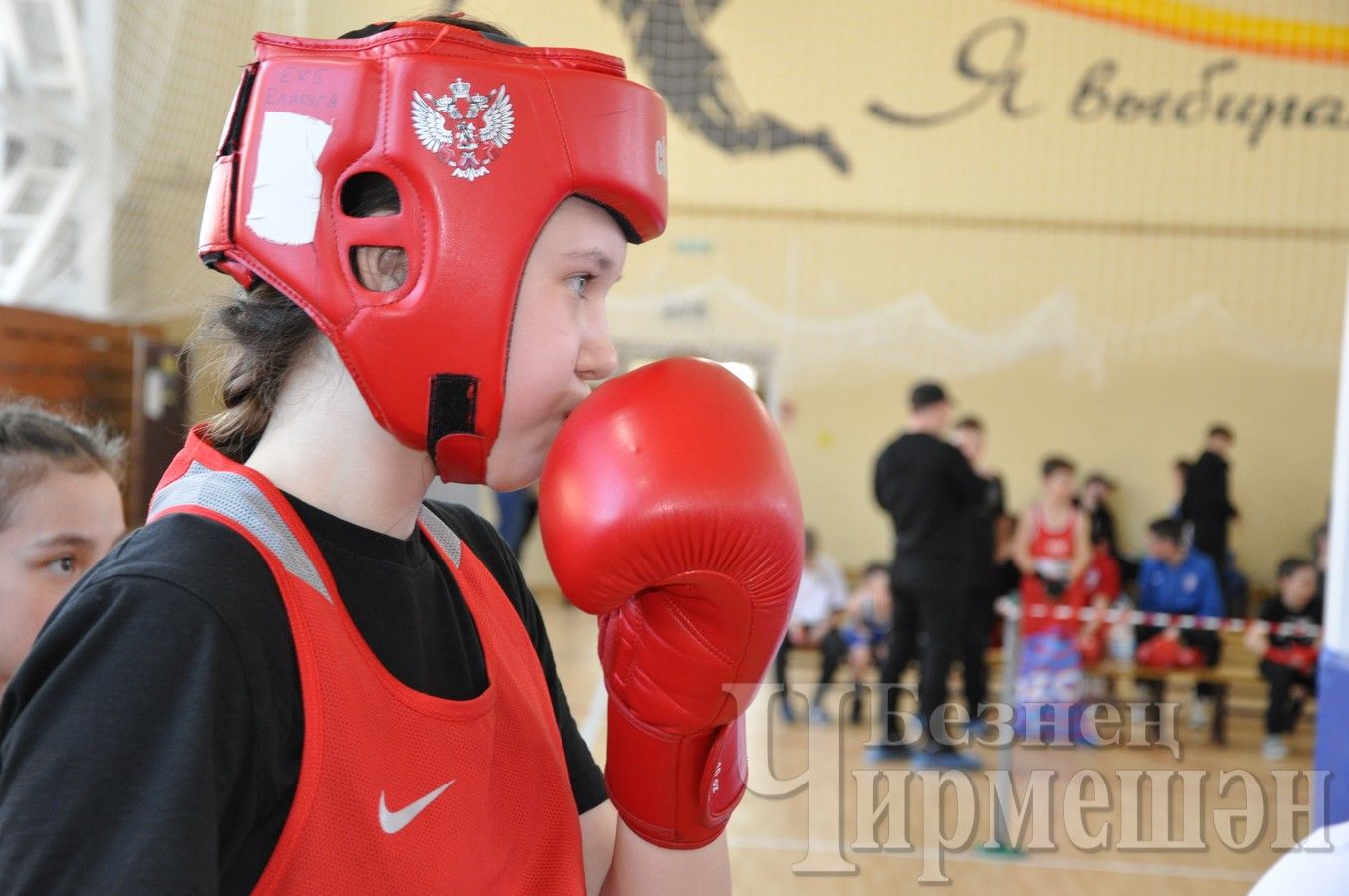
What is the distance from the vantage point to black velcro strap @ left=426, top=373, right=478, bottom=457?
939 mm

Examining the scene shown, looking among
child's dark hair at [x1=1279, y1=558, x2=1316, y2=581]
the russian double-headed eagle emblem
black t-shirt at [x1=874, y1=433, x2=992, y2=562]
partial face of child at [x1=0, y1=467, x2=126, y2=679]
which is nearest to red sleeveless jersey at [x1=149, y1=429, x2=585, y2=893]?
the russian double-headed eagle emblem

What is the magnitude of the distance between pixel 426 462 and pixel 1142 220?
8800 mm

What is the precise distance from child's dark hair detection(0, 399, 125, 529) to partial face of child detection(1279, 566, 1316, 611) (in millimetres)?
6004

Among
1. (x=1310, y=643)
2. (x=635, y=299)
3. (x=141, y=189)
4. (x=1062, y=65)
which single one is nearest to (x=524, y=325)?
(x=141, y=189)

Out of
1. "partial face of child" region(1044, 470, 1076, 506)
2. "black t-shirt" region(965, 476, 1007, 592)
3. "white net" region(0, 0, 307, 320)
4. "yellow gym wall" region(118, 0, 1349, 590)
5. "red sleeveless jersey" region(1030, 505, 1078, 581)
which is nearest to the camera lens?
"white net" region(0, 0, 307, 320)

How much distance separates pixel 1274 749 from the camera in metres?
6.09

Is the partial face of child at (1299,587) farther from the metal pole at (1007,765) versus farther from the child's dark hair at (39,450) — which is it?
the child's dark hair at (39,450)

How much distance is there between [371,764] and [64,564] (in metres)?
1.03

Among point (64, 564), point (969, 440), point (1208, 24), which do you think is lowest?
point (969, 440)

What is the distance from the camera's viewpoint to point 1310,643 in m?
6.28

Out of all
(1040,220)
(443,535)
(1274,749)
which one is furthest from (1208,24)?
(443,535)

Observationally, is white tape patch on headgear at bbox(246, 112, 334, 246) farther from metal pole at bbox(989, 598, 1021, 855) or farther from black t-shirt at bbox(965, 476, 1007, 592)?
black t-shirt at bbox(965, 476, 1007, 592)

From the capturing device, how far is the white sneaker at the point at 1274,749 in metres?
6.04

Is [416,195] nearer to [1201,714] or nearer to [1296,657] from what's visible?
[1296,657]
